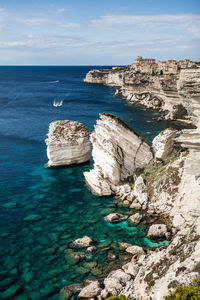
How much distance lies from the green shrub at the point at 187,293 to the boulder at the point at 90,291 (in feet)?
23.3

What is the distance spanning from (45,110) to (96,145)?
214 feet

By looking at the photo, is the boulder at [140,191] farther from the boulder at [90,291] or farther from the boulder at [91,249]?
the boulder at [90,291]

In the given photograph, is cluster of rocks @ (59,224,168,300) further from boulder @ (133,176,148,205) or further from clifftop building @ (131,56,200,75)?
clifftop building @ (131,56,200,75)

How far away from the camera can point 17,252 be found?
84.7ft

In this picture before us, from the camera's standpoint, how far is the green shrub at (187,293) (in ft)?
47.6

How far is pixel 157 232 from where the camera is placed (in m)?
27.8

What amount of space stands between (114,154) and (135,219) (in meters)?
9.54

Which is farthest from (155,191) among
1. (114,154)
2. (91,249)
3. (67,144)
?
(67,144)

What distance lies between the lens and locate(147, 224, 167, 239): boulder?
90.9 ft

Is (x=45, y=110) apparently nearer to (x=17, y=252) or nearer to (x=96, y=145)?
(x=96, y=145)

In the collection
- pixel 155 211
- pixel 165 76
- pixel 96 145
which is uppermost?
pixel 165 76

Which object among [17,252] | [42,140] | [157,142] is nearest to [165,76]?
[42,140]

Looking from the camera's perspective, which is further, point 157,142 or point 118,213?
point 157,142

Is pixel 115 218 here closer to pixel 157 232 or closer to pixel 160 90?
pixel 157 232
